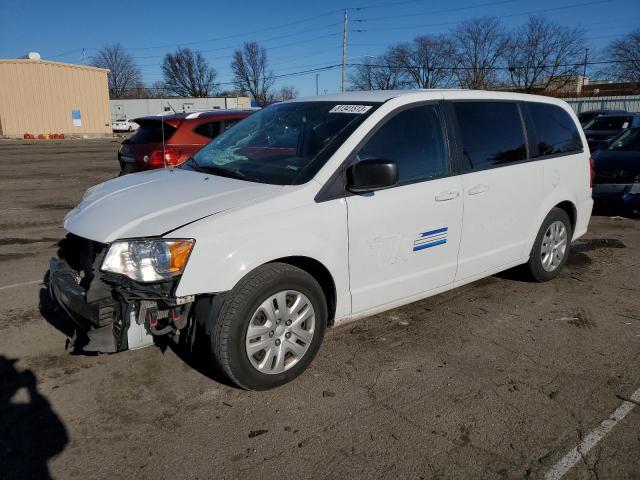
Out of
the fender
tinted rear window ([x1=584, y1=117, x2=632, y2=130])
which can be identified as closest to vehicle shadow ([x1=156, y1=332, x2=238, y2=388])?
the fender

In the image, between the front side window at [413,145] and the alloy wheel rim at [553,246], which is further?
the alloy wheel rim at [553,246]

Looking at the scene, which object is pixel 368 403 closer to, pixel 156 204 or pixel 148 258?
pixel 148 258

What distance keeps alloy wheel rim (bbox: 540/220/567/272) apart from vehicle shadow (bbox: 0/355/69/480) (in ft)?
14.2

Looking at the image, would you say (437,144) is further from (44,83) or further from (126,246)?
(44,83)

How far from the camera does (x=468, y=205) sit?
160 inches

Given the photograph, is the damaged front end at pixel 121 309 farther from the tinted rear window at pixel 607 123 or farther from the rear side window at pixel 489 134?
the tinted rear window at pixel 607 123

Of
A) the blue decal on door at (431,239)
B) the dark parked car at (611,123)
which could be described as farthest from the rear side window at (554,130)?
the dark parked car at (611,123)

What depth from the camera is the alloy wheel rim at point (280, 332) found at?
3086mm

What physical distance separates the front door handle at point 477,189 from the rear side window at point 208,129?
5.18 meters

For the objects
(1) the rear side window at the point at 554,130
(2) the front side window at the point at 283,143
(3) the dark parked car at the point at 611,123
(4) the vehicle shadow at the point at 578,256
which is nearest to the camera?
(2) the front side window at the point at 283,143

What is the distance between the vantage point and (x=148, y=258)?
2.85 metres

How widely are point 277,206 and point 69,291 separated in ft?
4.25

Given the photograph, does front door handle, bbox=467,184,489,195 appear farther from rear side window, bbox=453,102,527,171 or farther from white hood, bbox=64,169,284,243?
white hood, bbox=64,169,284,243

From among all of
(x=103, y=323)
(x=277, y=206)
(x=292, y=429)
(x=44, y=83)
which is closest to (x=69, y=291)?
(x=103, y=323)
